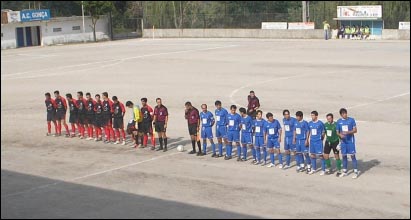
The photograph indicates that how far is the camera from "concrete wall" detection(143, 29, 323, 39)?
62.4 m

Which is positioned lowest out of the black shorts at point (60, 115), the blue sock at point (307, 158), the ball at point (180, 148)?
the ball at point (180, 148)

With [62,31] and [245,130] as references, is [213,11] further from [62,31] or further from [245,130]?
[245,130]

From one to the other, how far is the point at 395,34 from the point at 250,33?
46.8 feet

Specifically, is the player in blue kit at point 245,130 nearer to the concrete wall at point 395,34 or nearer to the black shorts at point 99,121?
the black shorts at point 99,121

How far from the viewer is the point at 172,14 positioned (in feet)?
241

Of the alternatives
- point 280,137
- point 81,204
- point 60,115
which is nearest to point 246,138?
point 280,137

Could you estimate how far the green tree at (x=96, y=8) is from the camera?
68.4m

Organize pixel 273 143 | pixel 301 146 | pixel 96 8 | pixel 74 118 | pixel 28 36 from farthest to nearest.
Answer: pixel 96 8 → pixel 28 36 → pixel 74 118 → pixel 273 143 → pixel 301 146

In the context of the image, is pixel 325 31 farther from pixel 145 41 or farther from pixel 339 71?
pixel 339 71

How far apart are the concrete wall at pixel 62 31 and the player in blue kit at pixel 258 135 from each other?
48296 mm

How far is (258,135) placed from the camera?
62.1ft

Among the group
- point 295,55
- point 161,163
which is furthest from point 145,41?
point 161,163

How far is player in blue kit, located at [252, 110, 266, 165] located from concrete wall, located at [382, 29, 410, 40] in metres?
40.0

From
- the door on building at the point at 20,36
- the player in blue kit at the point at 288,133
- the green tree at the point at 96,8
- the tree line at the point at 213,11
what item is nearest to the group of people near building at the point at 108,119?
the player in blue kit at the point at 288,133
